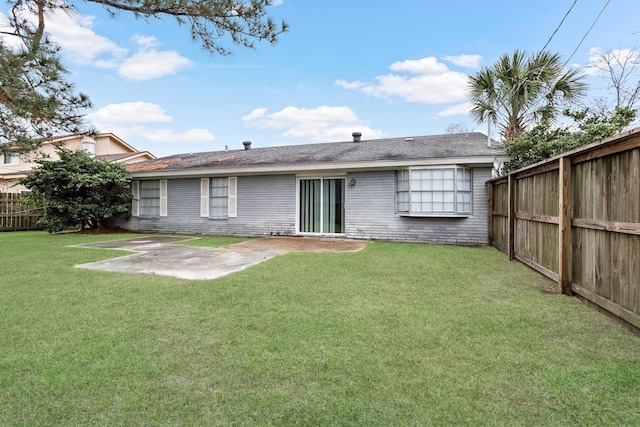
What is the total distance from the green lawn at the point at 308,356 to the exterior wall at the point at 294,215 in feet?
15.7

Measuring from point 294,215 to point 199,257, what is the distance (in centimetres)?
435

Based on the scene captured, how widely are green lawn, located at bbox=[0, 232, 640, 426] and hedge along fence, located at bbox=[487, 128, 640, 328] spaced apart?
287 millimetres

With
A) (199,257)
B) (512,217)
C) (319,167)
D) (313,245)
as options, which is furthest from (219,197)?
(512,217)

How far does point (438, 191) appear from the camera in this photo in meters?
9.17

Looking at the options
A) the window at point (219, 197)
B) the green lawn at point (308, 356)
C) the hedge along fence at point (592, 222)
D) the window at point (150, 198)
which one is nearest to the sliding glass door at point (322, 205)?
the window at point (219, 197)

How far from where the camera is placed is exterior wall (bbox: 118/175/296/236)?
35.8 ft

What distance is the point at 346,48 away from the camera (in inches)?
547

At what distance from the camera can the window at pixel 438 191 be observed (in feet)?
29.8

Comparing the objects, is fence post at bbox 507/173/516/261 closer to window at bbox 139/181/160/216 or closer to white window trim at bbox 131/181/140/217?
window at bbox 139/181/160/216

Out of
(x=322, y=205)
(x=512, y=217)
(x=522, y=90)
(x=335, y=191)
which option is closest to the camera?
(x=512, y=217)

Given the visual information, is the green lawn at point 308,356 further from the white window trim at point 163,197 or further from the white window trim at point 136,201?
the white window trim at point 136,201

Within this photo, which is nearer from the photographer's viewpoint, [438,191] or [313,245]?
[313,245]

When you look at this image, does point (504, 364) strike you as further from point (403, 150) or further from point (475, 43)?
point (475, 43)

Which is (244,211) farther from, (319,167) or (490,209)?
(490,209)
